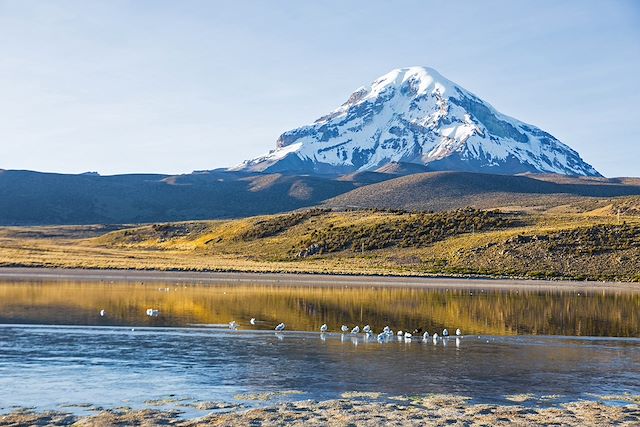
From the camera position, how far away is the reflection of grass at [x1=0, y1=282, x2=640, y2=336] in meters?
31.8

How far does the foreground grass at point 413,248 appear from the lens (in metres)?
70.4

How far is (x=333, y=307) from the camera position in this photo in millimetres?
39031

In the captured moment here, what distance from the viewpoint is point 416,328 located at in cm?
3075

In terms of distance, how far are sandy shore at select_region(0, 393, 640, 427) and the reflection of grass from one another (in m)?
13.6

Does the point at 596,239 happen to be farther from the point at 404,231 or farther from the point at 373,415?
the point at 373,415

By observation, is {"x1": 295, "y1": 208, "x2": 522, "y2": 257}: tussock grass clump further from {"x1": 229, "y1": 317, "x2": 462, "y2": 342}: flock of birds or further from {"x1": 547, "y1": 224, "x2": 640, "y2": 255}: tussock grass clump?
{"x1": 229, "y1": 317, "x2": 462, "y2": 342}: flock of birds

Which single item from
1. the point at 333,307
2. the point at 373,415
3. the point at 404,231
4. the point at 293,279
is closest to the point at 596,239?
the point at 404,231

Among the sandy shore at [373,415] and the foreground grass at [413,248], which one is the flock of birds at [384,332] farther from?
the foreground grass at [413,248]

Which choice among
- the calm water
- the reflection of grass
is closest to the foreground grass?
the reflection of grass

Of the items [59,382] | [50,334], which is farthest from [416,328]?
[59,382]

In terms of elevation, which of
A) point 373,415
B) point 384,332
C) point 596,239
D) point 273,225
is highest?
point 273,225

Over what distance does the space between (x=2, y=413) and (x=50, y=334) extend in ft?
38.5

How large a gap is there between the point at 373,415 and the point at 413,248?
229 ft

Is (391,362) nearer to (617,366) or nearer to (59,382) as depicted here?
(617,366)
